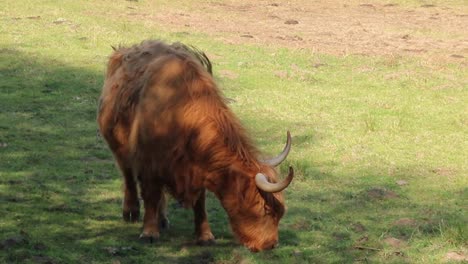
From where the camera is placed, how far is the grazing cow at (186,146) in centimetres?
755

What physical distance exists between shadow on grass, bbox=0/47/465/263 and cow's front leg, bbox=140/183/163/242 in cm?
13

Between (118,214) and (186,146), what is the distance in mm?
1797

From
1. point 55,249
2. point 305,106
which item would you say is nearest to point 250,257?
point 55,249

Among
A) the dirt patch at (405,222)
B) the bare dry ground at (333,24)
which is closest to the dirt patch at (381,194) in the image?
the dirt patch at (405,222)

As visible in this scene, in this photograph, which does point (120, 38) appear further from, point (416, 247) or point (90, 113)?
point (416, 247)

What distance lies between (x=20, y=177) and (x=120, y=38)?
28.1 feet

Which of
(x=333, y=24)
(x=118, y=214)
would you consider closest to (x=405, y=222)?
(x=118, y=214)

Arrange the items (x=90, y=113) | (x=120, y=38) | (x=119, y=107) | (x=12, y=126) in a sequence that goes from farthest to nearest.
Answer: (x=120, y=38)
(x=90, y=113)
(x=12, y=126)
(x=119, y=107)

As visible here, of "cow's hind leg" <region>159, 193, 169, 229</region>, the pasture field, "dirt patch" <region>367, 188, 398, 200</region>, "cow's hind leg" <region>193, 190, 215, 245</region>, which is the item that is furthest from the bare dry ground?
"cow's hind leg" <region>193, 190, 215, 245</region>

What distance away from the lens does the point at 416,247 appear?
8.22 metres

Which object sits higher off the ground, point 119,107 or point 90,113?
point 119,107

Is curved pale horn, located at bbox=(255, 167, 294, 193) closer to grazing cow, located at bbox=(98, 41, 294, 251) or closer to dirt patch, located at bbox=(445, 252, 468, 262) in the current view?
grazing cow, located at bbox=(98, 41, 294, 251)

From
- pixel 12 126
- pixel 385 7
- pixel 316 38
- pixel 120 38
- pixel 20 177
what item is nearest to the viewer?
pixel 20 177

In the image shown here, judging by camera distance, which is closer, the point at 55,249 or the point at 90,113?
the point at 55,249
